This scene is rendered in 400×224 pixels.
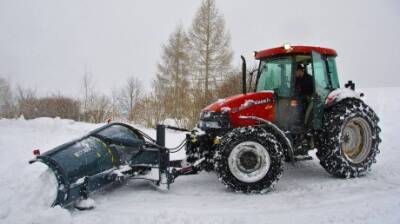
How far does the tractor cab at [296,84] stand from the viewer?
5.67 metres

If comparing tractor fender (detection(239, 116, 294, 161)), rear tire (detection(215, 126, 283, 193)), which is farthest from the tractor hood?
rear tire (detection(215, 126, 283, 193))

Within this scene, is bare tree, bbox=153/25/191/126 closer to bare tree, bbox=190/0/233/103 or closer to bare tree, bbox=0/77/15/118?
bare tree, bbox=190/0/233/103

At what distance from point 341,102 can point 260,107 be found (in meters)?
1.43

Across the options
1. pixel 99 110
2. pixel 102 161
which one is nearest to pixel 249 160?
pixel 102 161

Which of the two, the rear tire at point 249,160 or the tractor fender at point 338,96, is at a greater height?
the tractor fender at point 338,96

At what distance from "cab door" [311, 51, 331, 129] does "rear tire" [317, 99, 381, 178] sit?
15 cm

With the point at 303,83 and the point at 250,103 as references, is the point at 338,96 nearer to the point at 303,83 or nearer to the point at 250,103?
the point at 303,83

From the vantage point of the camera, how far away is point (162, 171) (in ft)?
16.6

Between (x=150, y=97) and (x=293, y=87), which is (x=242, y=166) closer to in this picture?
(x=293, y=87)

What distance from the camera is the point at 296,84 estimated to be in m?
5.79

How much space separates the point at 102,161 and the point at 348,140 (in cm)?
403

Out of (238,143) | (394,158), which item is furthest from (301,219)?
(394,158)

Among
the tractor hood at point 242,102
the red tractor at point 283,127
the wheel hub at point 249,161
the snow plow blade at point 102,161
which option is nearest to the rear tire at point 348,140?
the red tractor at point 283,127

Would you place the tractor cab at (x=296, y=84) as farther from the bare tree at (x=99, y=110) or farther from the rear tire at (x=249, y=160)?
the bare tree at (x=99, y=110)
